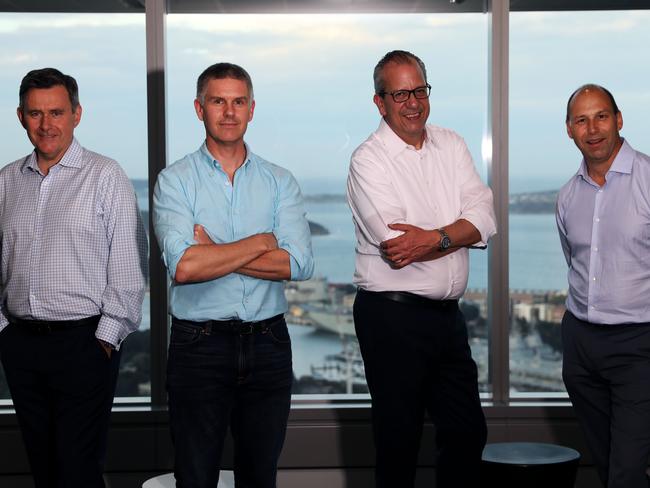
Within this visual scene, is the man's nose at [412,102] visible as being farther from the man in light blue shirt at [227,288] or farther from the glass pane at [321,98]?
the glass pane at [321,98]

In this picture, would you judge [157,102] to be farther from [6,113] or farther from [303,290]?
[303,290]

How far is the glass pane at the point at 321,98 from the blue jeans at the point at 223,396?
1.26 m

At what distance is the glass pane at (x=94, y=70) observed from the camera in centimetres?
416

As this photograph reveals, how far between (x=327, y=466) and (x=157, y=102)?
1766mm

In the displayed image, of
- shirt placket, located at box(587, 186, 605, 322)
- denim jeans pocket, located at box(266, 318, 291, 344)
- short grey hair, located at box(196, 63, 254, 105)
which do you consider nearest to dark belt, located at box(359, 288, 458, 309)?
A: denim jeans pocket, located at box(266, 318, 291, 344)

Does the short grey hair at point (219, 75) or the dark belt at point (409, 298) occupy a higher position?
the short grey hair at point (219, 75)

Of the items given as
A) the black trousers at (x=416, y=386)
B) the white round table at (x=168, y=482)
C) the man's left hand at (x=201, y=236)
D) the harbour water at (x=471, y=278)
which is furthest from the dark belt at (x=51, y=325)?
the harbour water at (x=471, y=278)

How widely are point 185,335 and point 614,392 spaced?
1.45 m

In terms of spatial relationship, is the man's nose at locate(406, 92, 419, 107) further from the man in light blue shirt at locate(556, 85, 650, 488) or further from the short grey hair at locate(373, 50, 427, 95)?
the man in light blue shirt at locate(556, 85, 650, 488)

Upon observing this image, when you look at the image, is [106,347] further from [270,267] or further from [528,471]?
[528,471]

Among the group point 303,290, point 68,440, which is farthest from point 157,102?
point 68,440

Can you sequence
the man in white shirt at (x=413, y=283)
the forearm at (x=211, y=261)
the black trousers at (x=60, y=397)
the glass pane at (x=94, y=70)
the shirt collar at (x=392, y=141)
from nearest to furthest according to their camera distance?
the forearm at (x=211, y=261) < the black trousers at (x=60, y=397) < the man in white shirt at (x=413, y=283) < the shirt collar at (x=392, y=141) < the glass pane at (x=94, y=70)

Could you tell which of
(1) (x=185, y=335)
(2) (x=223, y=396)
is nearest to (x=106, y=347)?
(1) (x=185, y=335)

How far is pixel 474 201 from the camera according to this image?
3.31m
